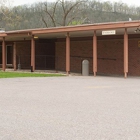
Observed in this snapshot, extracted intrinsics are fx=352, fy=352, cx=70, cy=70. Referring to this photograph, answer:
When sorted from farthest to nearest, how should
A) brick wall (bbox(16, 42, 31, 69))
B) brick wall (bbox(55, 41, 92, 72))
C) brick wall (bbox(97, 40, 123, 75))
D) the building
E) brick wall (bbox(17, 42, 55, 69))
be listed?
brick wall (bbox(16, 42, 31, 69)) → brick wall (bbox(17, 42, 55, 69)) → brick wall (bbox(55, 41, 92, 72)) → brick wall (bbox(97, 40, 123, 75)) → the building

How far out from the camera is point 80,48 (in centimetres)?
2850

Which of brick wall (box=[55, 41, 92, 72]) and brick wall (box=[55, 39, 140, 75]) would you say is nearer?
brick wall (box=[55, 39, 140, 75])

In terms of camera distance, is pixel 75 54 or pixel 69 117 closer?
pixel 69 117

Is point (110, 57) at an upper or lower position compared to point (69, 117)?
upper

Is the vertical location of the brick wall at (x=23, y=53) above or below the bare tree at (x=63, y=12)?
below

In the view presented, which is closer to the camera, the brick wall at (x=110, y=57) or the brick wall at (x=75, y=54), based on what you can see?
the brick wall at (x=110, y=57)

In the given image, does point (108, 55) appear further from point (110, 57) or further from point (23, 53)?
point (23, 53)

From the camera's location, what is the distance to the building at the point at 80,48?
21.4 metres

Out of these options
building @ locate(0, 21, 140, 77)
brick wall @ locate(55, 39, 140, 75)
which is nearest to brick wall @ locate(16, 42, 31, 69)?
building @ locate(0, 21, 140, 77)

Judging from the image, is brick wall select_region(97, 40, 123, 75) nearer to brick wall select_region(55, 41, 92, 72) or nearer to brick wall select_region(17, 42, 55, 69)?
brick wall select_region(55, 41, 92, 72)

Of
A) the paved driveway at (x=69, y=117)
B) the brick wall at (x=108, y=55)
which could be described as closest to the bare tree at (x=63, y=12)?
the brick wall at (x=108, y=55)

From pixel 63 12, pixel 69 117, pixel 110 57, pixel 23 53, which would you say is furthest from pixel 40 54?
pixel 63 12

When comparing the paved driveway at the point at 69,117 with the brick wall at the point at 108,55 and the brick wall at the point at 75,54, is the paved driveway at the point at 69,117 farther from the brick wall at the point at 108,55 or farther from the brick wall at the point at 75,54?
the brick wall at the point at 75,54

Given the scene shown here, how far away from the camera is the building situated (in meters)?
21.4
